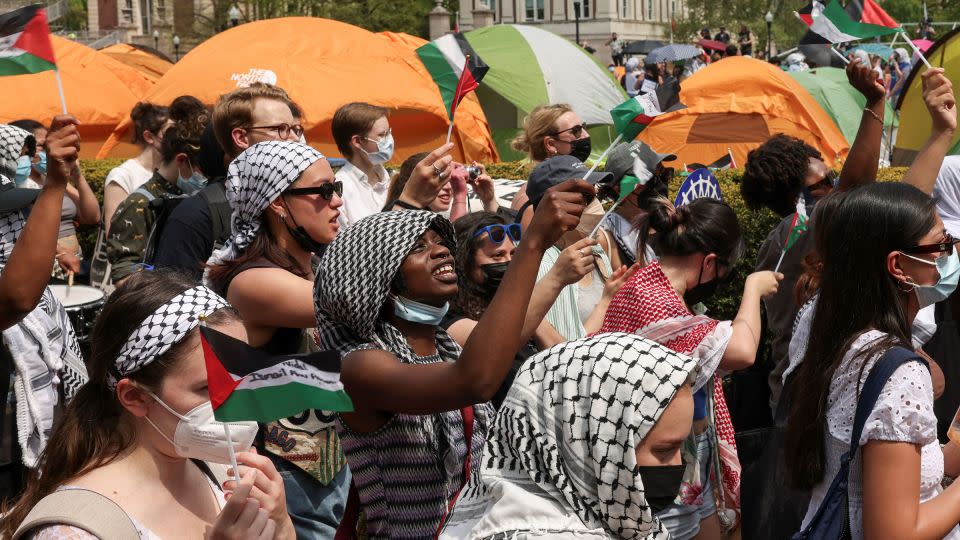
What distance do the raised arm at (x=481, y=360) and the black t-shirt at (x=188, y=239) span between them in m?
1.64

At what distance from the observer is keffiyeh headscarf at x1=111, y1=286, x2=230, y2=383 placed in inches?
99.0

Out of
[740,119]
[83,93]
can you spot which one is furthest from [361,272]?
[83,93]

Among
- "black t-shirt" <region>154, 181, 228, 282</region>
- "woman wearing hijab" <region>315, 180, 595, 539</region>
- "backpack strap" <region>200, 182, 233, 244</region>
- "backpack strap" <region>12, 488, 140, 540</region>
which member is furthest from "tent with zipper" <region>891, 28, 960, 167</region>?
"backpack strap" <region>12, 488, 140, 540</region>

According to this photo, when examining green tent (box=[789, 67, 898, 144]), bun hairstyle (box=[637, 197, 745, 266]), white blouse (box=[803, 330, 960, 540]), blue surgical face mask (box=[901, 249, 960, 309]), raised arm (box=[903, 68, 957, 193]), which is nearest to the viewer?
white blouse (box=[803, 330, 960, 540])

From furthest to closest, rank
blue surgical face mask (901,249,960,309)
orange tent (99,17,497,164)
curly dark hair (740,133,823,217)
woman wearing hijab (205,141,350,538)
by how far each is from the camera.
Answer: orange tent (99,17,497,164), curly dark hair (740,133,823,217), woman wearing hijab (205,141,350,538), blue surgical face mask (901,249,960,309)

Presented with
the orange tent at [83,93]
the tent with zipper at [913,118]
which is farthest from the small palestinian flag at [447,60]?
the orange tent at [83,93]

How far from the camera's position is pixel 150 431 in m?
2.51

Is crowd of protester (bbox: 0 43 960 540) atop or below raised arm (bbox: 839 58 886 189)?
below

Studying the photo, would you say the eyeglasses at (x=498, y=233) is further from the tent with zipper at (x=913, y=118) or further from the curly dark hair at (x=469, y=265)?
the tent with zipper at (x=913, y=118)

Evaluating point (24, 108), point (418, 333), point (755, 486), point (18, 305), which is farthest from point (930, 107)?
point (24, 108)

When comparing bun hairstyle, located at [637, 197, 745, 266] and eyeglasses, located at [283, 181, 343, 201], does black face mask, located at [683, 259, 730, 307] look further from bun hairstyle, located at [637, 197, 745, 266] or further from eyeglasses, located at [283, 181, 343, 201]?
eyeglasses, located at [283, 181, 343, 201]

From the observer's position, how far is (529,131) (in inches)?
258

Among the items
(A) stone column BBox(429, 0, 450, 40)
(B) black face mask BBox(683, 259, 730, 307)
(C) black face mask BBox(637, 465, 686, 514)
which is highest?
(C) black face mask BBox(637, 465, 686, 514)

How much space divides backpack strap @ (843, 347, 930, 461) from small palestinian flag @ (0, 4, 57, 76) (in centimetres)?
298
